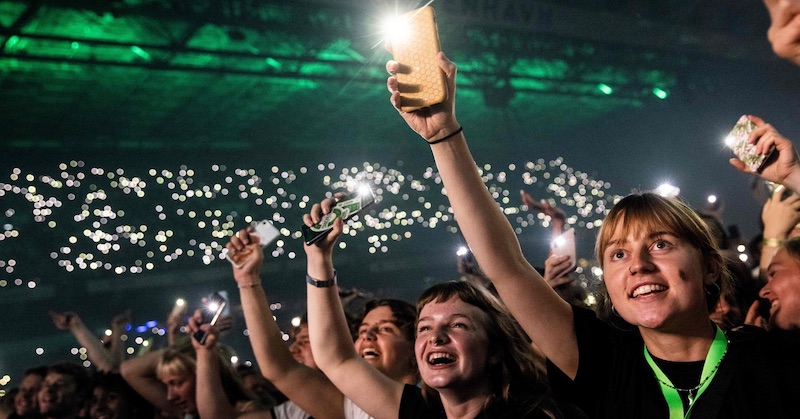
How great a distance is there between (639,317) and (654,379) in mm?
168

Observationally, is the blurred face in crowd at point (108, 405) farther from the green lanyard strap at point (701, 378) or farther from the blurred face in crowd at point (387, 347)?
the green lanyard strap at point (701, 378)

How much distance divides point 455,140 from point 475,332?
0.81 m

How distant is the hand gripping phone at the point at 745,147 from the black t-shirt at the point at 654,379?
60 cm

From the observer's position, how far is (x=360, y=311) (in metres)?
3.57

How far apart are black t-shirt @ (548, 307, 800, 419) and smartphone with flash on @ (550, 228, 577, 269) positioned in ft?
4.02

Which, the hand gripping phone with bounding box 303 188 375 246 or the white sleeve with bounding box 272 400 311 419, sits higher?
the hand gripping phone with bounding box 303 188 375 246

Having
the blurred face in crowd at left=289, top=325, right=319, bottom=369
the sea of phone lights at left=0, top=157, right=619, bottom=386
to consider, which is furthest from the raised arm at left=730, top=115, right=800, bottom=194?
the sea of phone lights at left=0, top=157, right=619, bottom=386

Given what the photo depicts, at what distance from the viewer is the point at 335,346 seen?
2.71 metres

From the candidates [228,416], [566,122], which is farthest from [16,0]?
[566,122]

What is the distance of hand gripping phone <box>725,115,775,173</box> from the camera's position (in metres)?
2.08

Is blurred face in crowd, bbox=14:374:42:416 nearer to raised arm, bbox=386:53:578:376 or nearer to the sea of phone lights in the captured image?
raised arm, bbox=386:53:578:376

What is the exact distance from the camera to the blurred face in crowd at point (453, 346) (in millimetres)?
2252

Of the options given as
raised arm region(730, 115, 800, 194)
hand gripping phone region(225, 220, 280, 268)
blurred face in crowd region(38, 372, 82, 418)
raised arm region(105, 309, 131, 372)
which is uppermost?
raised arm region(105, 309, 131, 372)

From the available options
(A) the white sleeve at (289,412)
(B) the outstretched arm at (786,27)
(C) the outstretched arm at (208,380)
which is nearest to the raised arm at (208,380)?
(C) the outstretched arm at (208,380)
